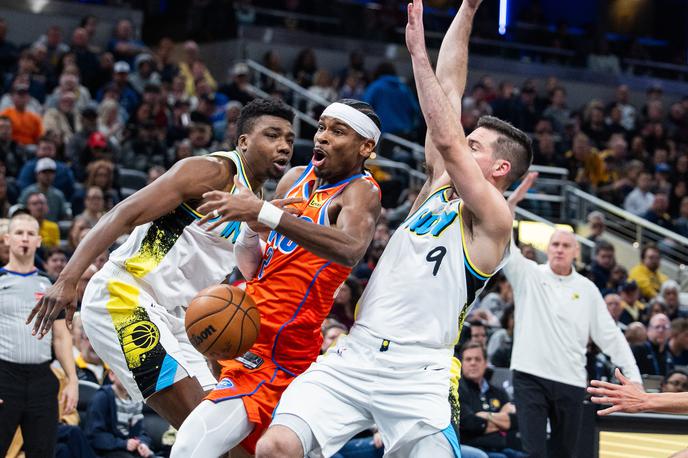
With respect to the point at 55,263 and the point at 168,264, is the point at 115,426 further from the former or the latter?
the point at 168,264

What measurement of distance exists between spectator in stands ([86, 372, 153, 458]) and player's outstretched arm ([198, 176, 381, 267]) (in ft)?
13.1

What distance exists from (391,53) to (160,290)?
14.8m

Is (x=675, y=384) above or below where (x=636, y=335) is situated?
below

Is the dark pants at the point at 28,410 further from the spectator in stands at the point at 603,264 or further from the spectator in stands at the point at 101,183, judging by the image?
the spectator in stands at the point at 603,264

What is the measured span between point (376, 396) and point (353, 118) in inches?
50.9

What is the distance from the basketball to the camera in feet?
14.8

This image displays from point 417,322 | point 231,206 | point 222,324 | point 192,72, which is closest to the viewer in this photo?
point 231,206

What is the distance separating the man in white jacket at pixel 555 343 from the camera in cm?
829

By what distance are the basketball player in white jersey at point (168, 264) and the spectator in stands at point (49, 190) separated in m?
5.99

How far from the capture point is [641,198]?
53.2 ft

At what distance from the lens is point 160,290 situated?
17.6ft

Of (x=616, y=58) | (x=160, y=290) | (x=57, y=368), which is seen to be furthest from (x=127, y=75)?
(x=616, y=58)

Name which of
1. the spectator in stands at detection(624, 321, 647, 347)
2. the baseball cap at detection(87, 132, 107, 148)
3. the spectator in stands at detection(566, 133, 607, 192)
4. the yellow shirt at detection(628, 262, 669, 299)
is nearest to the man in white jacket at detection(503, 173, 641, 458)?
the spectator in stands at detection(624, 321, 647, 347)

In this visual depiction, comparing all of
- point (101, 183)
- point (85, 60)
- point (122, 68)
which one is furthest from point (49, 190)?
point (85, 60)
